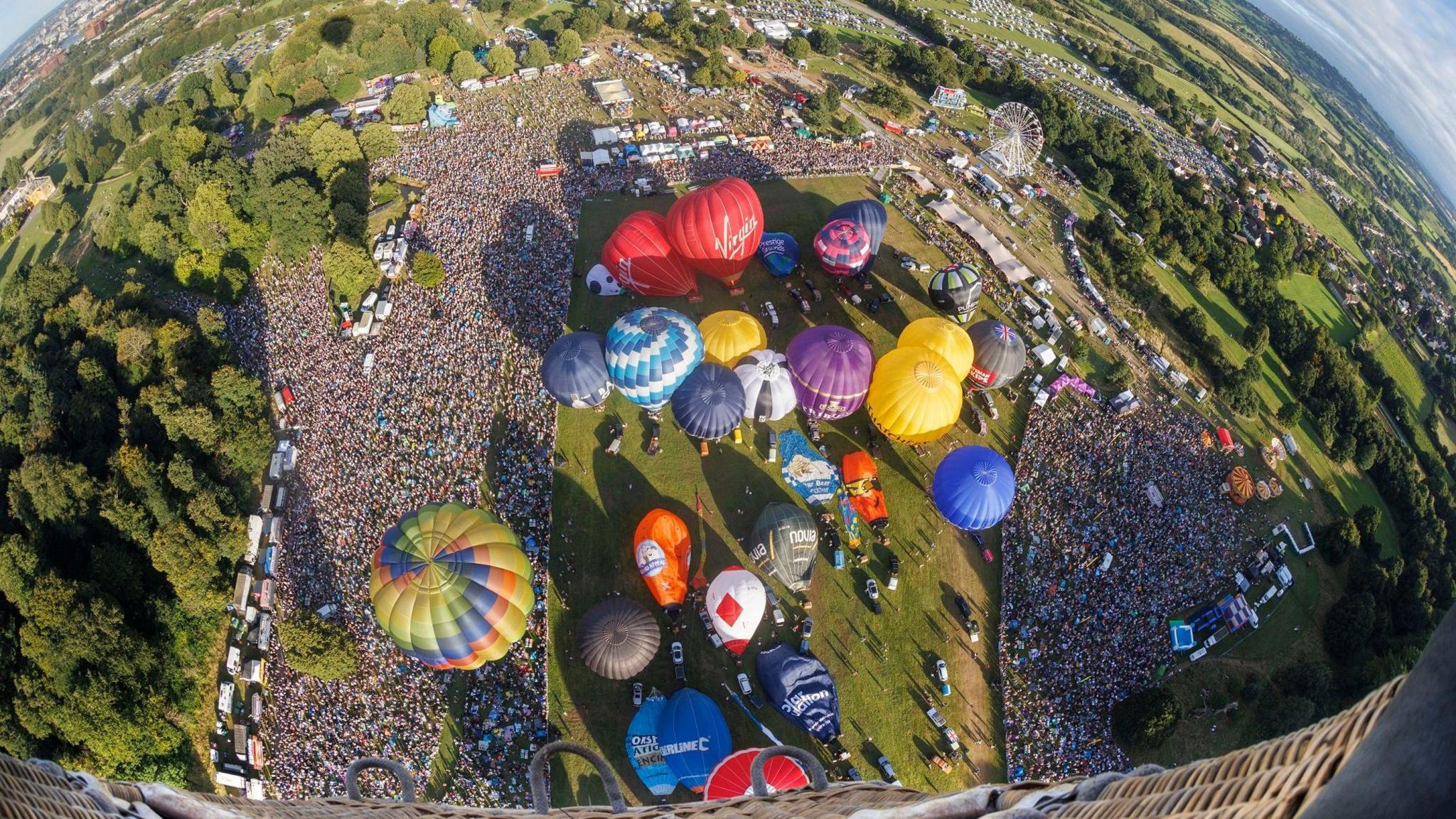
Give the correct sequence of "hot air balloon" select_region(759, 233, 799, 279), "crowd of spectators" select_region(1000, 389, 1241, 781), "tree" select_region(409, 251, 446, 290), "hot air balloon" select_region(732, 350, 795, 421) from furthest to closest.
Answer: "hot air balloon" select_region(759, 233, 799, 279) → "tree" select_region(409, 251, 446, 290) → "hot air balloon" select_region(732, 350, 795, 421) → "crowd of spectators" select_region(1000, 389, 1241, 781)

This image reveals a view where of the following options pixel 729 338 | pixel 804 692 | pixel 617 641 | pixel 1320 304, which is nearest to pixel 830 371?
pixel 729 338

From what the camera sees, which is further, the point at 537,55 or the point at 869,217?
the point at 537,55

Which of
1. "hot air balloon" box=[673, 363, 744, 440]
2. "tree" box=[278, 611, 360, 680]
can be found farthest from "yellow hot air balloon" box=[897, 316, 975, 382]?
"tree" box=[278, 611, 360, 680]

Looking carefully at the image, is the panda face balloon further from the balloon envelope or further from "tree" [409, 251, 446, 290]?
"tree" [409, 251, 446, 290]

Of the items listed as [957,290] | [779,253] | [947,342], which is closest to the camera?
[947,342]

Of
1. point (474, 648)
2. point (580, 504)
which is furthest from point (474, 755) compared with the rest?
point (580, 504)

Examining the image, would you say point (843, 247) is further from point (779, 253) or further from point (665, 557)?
point (665, 557)
